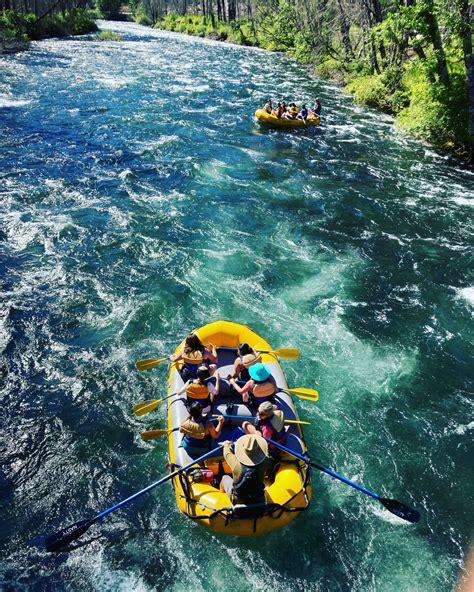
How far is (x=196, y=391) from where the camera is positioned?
5551 mm

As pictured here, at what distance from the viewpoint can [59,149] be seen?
15.2 meters

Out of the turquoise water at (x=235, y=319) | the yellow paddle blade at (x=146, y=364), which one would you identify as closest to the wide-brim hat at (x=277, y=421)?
the turquoise water at (x=235, y=319)

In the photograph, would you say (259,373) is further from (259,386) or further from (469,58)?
(469,58)

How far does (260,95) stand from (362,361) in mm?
20048

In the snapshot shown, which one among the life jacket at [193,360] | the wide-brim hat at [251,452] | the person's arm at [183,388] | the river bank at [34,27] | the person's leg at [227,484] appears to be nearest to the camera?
the wide-brim hat at [251,452]

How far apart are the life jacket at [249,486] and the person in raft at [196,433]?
0.74m

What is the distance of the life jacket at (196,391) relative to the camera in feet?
18.2

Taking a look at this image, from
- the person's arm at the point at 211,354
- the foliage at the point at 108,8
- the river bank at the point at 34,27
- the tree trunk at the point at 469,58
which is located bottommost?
the person's arm at the point at 211,354

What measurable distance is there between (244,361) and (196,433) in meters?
1.37

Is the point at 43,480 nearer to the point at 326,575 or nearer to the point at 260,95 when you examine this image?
the point at 326,575

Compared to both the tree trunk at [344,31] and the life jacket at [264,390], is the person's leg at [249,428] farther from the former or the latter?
the tree trunk at [344,31]

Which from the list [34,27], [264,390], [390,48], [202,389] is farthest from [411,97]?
[34,27]

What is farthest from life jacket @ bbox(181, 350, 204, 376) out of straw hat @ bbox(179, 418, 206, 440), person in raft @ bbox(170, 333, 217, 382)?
straw hat @ bbox(179, 418, 206, 440)

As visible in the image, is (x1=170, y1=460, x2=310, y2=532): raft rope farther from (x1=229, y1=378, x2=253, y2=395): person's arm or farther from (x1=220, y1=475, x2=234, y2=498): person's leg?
(x1=229, y1=378, x2=253, y2=395): person's arm
